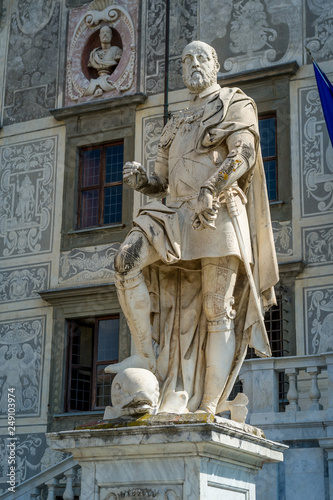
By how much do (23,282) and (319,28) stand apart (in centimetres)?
697

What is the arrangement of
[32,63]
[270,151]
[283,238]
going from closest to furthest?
[283,238] < [270,151] < [32,63]

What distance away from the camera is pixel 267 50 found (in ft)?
54.0

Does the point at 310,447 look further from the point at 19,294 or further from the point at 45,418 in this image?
the point at 19,294

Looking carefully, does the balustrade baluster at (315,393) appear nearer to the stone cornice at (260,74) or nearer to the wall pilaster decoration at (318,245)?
the wall pilaster decoration at (318,245)

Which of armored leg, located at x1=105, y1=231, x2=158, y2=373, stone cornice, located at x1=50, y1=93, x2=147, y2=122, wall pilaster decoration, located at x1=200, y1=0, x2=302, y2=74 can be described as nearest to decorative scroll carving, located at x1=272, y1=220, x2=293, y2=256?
wall pilaster decoration, located at x1=200, y1=0, x2=302, y2=74

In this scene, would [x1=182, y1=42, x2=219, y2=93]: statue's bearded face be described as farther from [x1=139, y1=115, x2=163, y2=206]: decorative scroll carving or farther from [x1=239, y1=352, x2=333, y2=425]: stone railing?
[x1=139, y1=115, x2=163, y2=206]: decorative scroll carving

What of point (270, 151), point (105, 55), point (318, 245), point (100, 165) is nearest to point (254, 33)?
point (270, 151)

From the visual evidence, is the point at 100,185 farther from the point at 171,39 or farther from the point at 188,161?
the point at 188,161

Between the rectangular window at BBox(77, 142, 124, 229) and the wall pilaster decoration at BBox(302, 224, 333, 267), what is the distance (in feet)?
12.3

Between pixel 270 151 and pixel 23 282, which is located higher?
pixel 270 151

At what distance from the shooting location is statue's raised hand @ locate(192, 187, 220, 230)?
5922mm

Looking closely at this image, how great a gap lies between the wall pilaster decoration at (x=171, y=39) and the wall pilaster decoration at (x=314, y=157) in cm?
251

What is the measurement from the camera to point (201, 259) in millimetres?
6242

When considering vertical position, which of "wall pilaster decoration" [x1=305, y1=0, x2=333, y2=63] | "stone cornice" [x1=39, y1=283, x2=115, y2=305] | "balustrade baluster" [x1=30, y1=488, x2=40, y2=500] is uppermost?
"wall pilaster decoration" [x1=305, y1=0, x2=333, y2=63]
